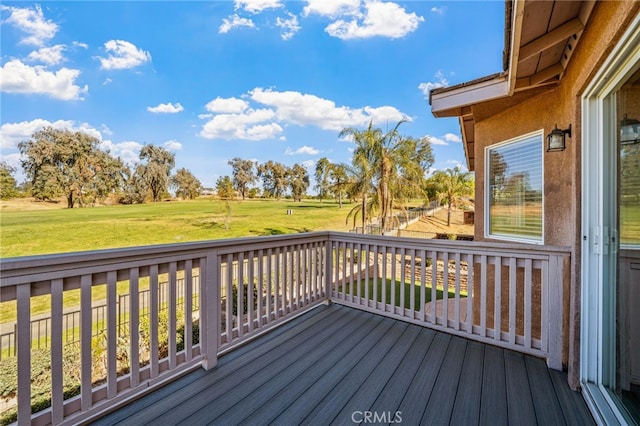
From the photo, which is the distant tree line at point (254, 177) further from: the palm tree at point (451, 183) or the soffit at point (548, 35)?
the soffit at point (548, 35)

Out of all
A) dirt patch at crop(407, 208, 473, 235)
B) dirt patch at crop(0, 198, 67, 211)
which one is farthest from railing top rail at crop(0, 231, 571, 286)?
dirt patch at crop(407, 208, 473, 235)

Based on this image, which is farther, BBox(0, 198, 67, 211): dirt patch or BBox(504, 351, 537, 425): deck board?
BBox(0, 198, 67, 211): dirt patch

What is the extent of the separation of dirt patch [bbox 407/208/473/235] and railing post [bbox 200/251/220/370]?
54.7 ft

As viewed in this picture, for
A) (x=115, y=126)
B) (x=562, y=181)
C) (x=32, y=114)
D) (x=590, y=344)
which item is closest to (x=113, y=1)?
(x=32, y=114)

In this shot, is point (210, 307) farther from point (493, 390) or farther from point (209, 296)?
point (493, 390)

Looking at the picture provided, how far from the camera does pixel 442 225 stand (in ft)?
70.7

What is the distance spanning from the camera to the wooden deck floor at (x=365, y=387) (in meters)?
1.64

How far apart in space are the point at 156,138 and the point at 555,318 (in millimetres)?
28932

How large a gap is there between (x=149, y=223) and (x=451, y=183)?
2334cm

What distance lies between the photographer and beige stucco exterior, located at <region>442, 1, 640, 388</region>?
4.81 ft

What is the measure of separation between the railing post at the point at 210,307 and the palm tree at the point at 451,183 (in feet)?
A: 77.0

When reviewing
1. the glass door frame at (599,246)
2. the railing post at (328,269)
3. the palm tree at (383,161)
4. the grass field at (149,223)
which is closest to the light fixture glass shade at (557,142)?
the glass door frame at (599,246)

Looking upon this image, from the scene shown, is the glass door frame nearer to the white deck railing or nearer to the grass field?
the white deck railing

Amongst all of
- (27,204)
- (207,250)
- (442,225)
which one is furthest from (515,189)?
(442,225)
